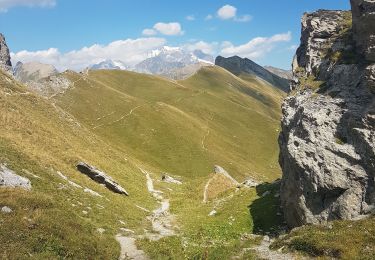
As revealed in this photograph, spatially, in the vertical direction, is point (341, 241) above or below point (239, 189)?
above

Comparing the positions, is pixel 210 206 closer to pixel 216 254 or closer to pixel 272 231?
pixel 272 231

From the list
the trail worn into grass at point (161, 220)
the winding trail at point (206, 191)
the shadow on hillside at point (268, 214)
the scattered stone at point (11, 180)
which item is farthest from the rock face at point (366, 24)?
the scattered stone at point (11, 180)

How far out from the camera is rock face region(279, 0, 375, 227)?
30.3 meters

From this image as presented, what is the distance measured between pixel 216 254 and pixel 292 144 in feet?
47.8

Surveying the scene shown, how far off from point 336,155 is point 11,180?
2564 centimetres

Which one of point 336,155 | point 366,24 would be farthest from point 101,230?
point 366,24

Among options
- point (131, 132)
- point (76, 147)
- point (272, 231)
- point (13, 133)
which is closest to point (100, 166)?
point (76, 147)

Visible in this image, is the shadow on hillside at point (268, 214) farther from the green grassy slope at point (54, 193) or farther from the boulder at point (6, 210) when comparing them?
the boulder at point (6, 210)

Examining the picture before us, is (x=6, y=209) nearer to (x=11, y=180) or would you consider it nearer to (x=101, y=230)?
(x=11, y=180)

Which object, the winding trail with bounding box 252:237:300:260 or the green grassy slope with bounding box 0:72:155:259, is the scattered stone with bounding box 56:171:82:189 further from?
the winding trail with bounding box 252:237:300:260

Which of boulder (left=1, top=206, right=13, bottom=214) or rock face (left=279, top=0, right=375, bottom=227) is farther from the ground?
rock face (left=279, top=0, right=375, bottom=227)

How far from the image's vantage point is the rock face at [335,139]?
30.3m

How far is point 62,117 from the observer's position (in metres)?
73.9

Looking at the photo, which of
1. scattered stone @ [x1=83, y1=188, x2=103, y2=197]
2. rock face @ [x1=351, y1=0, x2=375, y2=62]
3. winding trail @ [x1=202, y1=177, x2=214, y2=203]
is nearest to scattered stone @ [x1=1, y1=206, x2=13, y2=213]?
scattered stone @ [x1=83, y1=188, x2=103, y2=197]
